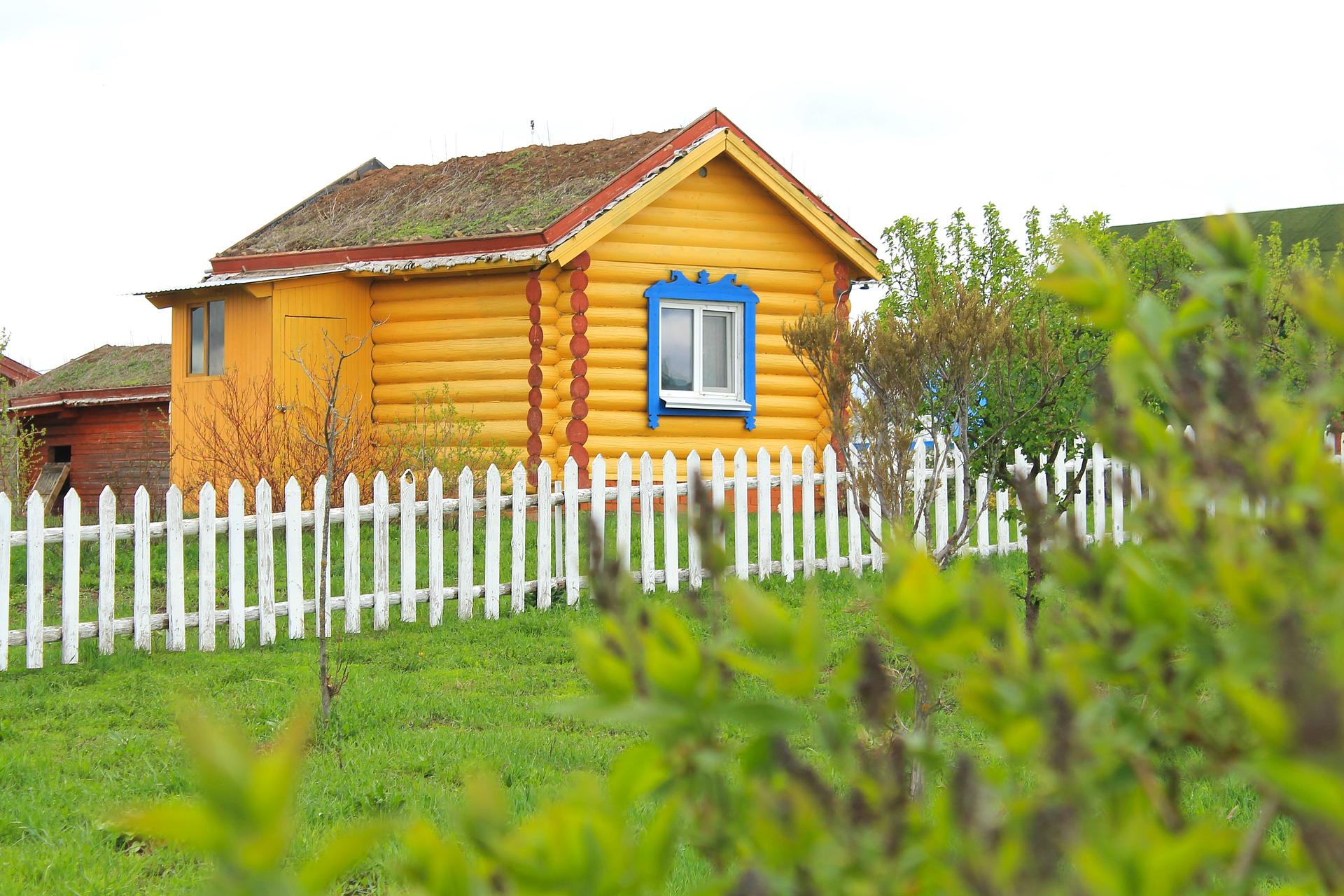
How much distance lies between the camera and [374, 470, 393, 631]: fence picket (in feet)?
28.7

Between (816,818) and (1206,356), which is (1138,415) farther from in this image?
(816,818)

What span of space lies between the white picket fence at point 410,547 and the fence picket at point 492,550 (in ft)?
0.03

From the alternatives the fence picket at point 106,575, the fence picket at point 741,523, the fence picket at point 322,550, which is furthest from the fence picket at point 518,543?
the fence picket at point 106,575

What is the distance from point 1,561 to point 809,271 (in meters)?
9.45

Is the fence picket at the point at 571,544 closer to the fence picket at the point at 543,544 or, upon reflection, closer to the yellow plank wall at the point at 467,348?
the fence picket at the point at 543,544

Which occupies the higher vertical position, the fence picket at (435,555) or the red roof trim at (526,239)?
the red roof trim at (526,239)

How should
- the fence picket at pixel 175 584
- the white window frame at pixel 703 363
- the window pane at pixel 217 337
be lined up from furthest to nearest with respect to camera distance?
the window pane at pixel 217 337 < the white window frame at pixel 703 363 < the fence picket at pixel 175 584

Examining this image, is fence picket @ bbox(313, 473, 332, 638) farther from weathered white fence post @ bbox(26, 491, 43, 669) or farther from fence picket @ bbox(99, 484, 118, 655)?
weathered white fence post @ bbox(26, 491, 43, 669)

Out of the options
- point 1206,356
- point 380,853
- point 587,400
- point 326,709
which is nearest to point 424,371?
point 587,400

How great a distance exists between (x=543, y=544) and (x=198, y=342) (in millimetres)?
7102

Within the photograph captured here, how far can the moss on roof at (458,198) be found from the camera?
13.6m

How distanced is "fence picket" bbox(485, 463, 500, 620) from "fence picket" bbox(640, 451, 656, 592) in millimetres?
1096

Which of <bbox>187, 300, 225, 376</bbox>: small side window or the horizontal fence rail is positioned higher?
<bbox>187, 300, 225, 376</bbox>: small side window

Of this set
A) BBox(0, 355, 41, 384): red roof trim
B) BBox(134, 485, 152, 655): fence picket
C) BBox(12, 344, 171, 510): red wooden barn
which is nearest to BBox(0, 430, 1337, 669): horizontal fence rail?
BBox(134, 485, 152, 655): fence picket
